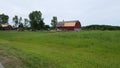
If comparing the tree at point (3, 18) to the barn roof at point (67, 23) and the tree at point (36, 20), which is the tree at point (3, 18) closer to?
the tree at point (36, 20)

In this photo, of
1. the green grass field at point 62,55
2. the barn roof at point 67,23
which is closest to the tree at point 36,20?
the barn roof at point 67,23

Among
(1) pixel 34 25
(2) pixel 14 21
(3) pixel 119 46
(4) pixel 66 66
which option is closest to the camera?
(4) pixel 66 66

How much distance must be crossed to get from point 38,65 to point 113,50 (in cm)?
1296

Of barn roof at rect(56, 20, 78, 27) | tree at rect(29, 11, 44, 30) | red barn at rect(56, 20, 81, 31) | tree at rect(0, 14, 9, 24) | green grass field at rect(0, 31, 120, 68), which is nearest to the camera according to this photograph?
green grass field at rect(0, 31, 120, 68)

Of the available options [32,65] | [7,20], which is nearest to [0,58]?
[32,65]

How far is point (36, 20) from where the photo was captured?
10244cm

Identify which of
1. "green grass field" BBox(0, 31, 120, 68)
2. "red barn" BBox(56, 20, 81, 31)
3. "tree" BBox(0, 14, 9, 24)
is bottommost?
"green grass field" BBox(0, 31, 120, 68)

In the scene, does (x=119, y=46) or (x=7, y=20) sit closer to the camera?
(x=119, y=46)

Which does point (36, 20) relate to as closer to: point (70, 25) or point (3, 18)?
point (70, 25)

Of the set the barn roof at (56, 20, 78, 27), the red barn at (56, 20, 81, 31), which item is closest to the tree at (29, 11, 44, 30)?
the barn roof at (56, 20, 78, 27)

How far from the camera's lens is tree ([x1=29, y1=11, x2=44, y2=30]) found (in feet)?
325

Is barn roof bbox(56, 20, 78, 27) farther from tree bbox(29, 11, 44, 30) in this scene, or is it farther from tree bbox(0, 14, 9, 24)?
tree bbox(0, 14, 9, 24)

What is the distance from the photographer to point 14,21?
13262cm

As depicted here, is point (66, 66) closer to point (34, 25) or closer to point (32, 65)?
point (32, 65)
